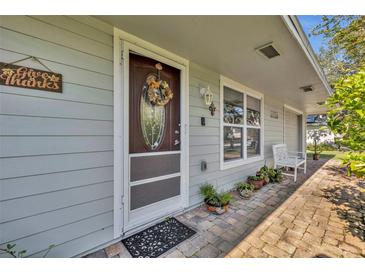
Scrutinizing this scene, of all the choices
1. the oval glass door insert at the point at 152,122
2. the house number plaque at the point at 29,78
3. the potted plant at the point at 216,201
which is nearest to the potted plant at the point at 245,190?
the potted plant at the point at 216,201

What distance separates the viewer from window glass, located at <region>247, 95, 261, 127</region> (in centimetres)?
396

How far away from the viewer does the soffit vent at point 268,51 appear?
205 cm

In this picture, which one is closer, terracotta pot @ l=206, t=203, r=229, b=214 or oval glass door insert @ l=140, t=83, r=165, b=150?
oval glass door insert @ l=140, t=83, r=165, b=150

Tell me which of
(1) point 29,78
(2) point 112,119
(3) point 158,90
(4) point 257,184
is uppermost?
(3) point 158,90

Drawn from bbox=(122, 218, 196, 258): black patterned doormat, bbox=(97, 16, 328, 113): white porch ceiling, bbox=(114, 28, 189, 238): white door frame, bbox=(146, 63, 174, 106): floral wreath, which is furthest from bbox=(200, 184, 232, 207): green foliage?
bbox=(97, 16, 328, 113): white porch ceiling

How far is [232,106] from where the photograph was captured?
11.4 ft

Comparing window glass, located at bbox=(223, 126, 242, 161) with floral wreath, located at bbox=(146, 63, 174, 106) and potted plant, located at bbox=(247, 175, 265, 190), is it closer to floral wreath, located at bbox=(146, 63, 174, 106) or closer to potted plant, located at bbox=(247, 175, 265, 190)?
potted plant, located at bbox=(247, 175, 265, 190)

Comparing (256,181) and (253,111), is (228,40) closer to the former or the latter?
(253,111)

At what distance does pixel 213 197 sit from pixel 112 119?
1.85 metres

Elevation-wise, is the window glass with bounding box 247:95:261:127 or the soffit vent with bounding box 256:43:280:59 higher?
the soffit vent with bounding box 256:43:280:59

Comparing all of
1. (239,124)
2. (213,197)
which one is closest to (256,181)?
(239,124)

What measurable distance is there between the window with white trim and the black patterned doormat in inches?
59.7
